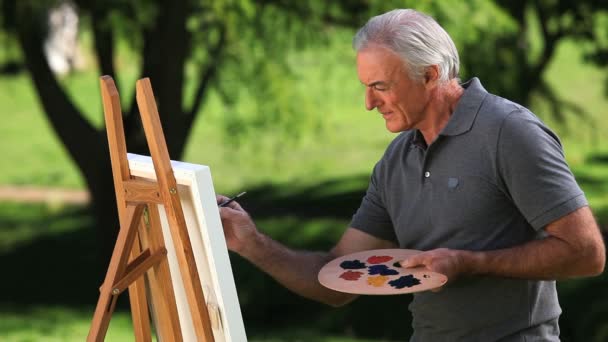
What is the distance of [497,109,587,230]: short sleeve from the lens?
7.49 feet

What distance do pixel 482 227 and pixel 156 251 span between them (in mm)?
817

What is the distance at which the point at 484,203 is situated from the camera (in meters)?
2.40

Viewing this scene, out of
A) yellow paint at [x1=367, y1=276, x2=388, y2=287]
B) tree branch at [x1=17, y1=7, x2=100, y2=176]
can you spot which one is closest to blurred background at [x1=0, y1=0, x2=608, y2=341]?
tree branch at [x1=17, y1=7, x2=100, y2=176]

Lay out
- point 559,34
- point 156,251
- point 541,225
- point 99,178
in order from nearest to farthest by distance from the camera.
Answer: point 541,225 < point 156,251 < point 99,178 < point 559,34

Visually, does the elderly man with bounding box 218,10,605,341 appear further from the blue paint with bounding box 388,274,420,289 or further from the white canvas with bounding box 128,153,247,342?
the white canvas with bounding box 128,153,247,342

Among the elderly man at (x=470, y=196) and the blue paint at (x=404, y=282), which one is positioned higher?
the elderly man at (x=470, y=196)

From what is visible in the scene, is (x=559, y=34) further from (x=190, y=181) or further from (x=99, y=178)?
(x=190, y=181)

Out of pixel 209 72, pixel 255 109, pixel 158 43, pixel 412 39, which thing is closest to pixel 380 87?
pixel 412 39

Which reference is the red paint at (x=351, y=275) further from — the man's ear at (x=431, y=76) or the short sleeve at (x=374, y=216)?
the man's ear at (x=431, y=76)

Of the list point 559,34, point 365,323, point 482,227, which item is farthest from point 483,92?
point 559,34

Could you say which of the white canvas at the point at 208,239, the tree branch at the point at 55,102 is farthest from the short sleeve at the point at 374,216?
the tree branch at the point at 55,102

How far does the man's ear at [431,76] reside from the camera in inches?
95.7

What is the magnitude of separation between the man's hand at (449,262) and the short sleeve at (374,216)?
0.36 meters

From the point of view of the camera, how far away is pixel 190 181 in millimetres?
2354
